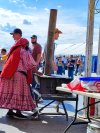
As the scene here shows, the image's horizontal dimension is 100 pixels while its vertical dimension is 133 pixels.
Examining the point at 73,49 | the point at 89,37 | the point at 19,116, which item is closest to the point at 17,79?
the point at 19,116

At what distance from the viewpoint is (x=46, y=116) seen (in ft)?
27.9

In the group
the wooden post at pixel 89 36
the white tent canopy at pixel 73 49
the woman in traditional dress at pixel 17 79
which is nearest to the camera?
the woman in traditional dress at pixel 17 79

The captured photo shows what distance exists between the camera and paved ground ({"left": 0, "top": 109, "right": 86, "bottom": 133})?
693 cm

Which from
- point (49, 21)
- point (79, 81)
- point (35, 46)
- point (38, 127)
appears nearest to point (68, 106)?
point (35, 46)

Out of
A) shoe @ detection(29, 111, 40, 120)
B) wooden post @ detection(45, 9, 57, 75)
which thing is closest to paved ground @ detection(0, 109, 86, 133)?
shoe @ detection(29, 111, 40, 120)

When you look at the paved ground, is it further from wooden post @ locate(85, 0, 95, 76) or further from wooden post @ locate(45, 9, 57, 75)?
wooden post @ locate(45, 9, 57, 75)

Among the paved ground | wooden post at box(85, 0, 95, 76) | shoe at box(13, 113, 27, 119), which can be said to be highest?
wooden post at box(85, 0, 95, 76)

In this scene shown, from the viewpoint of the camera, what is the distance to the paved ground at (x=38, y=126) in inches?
273

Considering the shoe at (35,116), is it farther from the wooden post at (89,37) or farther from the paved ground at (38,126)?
the wooden post at (89,37)

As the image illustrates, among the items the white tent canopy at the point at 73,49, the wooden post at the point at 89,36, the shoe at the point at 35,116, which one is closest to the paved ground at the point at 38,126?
the shoe at the point at 35,116

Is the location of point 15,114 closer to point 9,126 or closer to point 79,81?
point 9,126

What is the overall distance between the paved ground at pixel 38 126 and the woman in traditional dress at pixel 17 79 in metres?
0.30

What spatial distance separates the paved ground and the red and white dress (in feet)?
0.96

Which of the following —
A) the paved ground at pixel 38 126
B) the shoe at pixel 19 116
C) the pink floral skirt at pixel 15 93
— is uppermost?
the pink floral skirt at pixel 15 93
